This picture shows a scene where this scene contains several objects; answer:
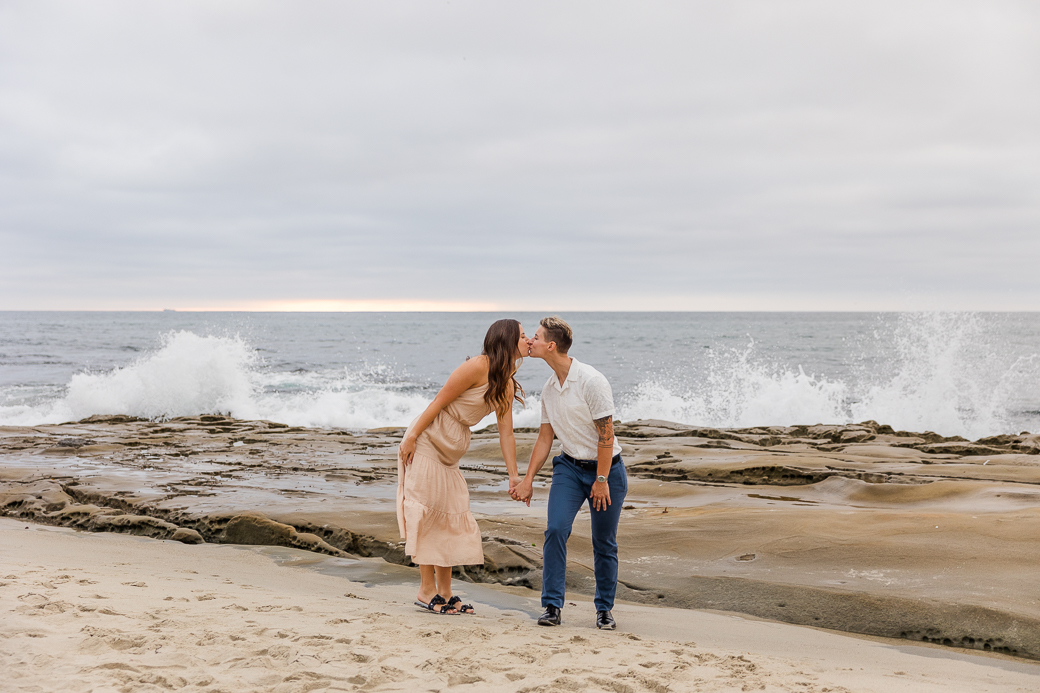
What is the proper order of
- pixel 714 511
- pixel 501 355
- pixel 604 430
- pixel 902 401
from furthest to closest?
pixel 902 401
pixel 714 511
pixel 501 355
pixel 604 430

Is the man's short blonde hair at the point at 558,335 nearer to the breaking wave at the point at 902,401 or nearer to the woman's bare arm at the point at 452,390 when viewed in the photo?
the woman's bare arm at the point at 452,390

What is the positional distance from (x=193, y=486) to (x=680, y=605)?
586cm

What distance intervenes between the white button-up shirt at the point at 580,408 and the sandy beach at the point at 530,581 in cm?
106

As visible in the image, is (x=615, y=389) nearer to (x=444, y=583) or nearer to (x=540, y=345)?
(x=444, y=583)

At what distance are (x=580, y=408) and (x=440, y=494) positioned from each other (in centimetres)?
100

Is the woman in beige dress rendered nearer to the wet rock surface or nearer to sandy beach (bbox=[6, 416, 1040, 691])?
sandy beach (bbox=[6, 416, 1040, 691])

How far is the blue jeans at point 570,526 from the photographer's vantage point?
A: 4.34m

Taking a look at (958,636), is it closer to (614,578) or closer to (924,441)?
(614,578)

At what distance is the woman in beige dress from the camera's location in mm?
4371

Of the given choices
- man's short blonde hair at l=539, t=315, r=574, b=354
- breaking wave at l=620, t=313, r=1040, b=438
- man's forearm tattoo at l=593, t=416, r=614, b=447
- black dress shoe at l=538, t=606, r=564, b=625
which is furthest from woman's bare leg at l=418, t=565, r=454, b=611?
breaking wave at l=620, t=313, r=1040, b=438

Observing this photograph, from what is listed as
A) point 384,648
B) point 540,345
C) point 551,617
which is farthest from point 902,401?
point 384,648

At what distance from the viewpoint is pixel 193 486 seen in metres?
8.43

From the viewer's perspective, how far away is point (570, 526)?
4.32 meters

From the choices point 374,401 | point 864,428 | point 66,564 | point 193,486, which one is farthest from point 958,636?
point 374,401
